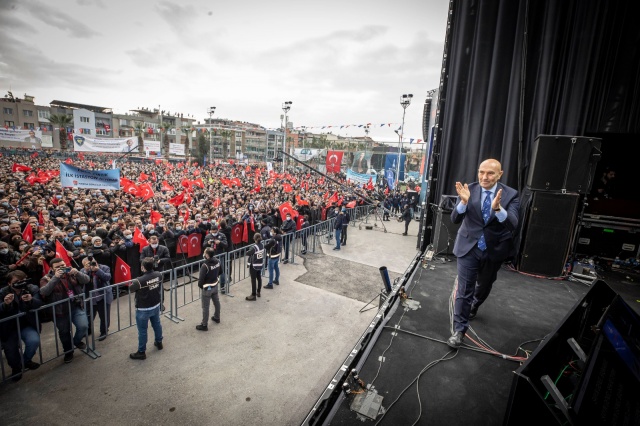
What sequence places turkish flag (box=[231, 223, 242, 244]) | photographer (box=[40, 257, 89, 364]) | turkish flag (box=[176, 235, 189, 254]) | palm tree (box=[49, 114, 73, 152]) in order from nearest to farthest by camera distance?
1. photographer (box=[40, 257, 89, 364])
2. turkish flag (box=[176, 235, 189, 254])
3. turkish flag (box=[231, 223, 242, 244])
4. palm tree (box=[49, 114, 73, 152])

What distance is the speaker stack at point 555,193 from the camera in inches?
192

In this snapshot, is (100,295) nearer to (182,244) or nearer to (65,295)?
(65,295)

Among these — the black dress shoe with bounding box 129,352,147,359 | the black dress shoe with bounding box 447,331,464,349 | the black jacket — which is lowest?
the black dress shoe with bounding box 129,352,147,359

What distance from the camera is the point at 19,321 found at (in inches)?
186

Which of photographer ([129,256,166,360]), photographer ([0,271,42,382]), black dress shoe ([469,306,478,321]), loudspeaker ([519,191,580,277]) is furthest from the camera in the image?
photographer ([129,256,166,360])

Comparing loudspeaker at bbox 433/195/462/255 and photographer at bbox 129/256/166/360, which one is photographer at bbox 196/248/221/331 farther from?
loudspeaker at bbox 433/195/462/255

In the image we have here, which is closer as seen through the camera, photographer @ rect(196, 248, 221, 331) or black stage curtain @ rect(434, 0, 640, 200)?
black stage curtain @ rect(434, 0, 640, 200)

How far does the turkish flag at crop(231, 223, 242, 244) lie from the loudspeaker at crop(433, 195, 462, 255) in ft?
Answer: 24.4

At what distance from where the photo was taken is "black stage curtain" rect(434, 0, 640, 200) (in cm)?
520

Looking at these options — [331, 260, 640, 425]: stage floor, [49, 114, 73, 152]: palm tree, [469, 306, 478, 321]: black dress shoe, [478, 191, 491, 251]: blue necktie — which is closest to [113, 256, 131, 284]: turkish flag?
[331, 260, 640, 425]: stage floor

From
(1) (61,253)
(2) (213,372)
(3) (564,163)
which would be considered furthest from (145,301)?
(3) (564,163)

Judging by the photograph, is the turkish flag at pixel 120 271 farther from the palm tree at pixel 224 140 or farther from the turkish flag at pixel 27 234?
the palm tree at pixel 224 140

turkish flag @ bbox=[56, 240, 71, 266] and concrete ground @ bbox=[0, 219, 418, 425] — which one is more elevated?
turkish flag @ bbox=[56, 240, 71, 266]

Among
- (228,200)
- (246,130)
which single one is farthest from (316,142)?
Answer: (228,200)
